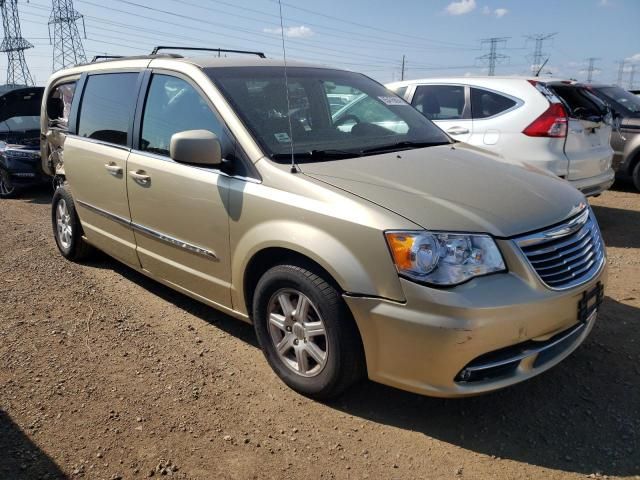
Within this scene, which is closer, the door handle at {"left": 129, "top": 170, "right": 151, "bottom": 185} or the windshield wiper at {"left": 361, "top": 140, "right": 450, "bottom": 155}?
the windshield wiper at {"left": 361, "top": 140, "right": 450, "bottom": 155}

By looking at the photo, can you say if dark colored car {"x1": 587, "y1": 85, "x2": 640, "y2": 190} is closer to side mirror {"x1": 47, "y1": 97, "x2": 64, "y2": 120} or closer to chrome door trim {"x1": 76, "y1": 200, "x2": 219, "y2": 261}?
chrome door trim {"x1": 76, "y1": 200, "x2": 219, "y2": 261}

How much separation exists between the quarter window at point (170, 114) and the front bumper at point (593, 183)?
13.5 feet

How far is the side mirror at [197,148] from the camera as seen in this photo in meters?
3.12

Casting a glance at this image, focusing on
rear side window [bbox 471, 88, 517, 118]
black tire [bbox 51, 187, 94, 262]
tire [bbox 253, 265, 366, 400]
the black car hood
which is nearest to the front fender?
tire [bbox 253, 265, 366, 400]

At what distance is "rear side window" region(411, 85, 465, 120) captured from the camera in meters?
6.67

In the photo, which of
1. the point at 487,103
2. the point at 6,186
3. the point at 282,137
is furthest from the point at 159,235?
the point at 6,186

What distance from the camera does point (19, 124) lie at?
409 inches

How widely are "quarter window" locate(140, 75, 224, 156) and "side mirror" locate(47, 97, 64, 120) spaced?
9.91ft

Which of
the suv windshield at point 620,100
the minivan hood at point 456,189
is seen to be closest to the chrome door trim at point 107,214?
the minivan hood at point 456,189

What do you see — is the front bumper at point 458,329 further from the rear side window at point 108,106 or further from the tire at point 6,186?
the tire at point 6,186

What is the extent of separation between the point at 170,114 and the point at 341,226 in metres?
1.76

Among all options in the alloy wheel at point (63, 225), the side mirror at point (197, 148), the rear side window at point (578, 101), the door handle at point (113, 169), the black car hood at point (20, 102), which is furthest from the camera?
the black car hood at point (20, 102)

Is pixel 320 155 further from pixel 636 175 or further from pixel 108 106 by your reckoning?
pixel 636 175

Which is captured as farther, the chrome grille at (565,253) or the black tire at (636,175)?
the black tire at (636,175)
